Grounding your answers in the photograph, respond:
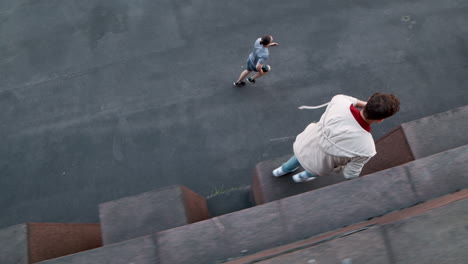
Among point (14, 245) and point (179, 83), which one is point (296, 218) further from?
point (179, 83)

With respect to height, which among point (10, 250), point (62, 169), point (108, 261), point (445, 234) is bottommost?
point (445, 234)

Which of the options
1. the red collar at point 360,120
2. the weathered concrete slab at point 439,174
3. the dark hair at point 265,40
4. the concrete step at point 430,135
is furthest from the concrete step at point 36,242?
the concrete step at point 430,135

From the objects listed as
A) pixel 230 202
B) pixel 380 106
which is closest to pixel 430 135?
pixel 380 106

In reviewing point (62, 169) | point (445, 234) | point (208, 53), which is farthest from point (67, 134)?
point (445, 234)

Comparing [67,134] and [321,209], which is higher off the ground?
[67,134]

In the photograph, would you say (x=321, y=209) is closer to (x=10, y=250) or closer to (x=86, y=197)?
(x=10, y=250)

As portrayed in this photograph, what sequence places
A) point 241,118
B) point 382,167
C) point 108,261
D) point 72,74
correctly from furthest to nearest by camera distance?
point 72,74
point 241,118
point 382,167
point 108,261
